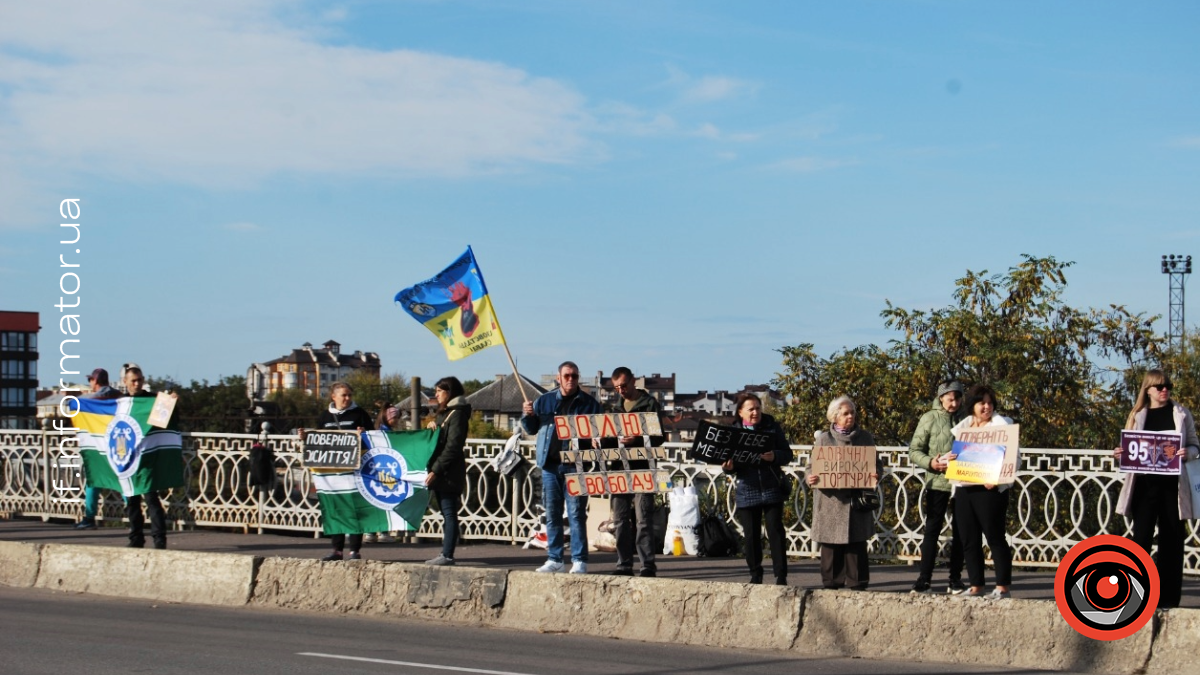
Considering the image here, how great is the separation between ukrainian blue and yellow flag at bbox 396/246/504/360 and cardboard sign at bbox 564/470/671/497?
2.29 metres

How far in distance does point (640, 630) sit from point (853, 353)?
16074mm

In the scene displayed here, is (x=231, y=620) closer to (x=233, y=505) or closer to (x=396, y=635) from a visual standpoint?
(x=396, y=635)

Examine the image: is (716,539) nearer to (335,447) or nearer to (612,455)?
(612,455)

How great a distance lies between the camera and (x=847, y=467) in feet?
33.1

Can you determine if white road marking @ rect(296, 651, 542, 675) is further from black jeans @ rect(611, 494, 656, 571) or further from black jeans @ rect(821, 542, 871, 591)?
black jeans @ rect(821, 542, 871, 591)

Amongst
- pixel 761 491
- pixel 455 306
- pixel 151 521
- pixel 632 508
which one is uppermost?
pixel 455 306

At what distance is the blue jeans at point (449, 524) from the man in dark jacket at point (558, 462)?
976 millimetres

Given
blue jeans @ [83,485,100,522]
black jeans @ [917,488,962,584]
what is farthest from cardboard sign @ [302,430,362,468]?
black jeans @ [917,488,962,584]

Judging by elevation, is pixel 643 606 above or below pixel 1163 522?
below

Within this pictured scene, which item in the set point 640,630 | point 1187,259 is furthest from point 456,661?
point 1187,259

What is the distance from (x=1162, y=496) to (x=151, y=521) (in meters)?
9.20

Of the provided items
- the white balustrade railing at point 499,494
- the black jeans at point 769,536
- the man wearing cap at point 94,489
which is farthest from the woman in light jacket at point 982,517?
A: the man wearing cap at point 94,489

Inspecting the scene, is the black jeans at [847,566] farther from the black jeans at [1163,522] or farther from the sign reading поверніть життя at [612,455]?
the black jeans at [1163,522]

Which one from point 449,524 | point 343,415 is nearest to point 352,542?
point 449,524
